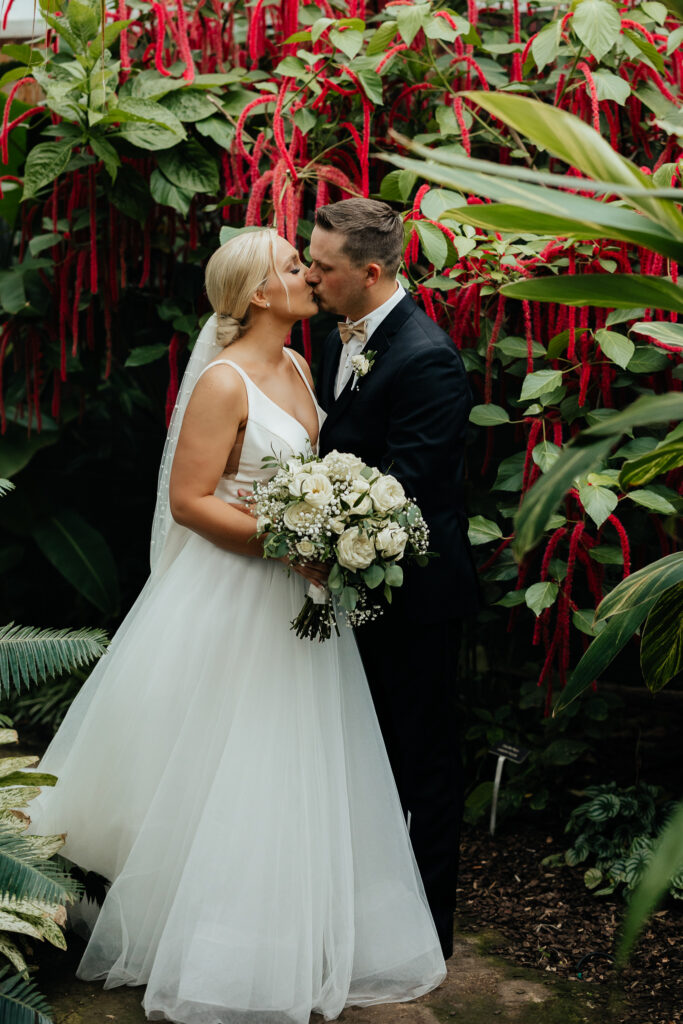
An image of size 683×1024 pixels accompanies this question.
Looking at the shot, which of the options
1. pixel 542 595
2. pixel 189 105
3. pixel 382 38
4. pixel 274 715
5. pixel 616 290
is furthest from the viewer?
pixel 189 105

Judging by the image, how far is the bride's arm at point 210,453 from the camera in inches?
91.0

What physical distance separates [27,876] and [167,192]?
73.8 inches

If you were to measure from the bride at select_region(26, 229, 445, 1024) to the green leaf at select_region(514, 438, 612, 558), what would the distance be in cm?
105

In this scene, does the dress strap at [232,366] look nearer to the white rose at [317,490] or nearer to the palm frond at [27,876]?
the white rose at [317,490]

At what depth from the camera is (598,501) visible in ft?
7.48

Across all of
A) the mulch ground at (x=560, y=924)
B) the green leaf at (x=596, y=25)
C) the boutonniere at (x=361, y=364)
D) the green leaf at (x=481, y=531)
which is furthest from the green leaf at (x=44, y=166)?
the mulch ground at (x=560, y=924)

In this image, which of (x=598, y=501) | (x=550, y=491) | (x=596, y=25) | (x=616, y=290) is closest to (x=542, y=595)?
(x=598, y=501)

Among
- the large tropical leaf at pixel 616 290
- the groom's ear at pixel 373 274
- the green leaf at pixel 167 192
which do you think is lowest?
the groom's ear at pixel 373 274

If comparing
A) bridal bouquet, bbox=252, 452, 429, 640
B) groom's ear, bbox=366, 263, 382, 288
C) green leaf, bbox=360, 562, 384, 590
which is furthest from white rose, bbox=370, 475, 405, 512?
groom's ear, bbox=366, 263, 382, 288

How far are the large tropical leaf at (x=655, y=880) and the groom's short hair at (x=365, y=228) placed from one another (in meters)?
1.72

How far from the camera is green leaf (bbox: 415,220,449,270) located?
7.79 ft

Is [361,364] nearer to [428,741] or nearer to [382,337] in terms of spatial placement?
[382,337]

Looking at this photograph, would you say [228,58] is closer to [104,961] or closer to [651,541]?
[651,541]

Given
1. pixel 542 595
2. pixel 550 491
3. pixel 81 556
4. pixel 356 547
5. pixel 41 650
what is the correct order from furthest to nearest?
pixel 81 556 < pixel 542 595 < pixel 41 650 < pixel 356 547 < pixel 550 491
